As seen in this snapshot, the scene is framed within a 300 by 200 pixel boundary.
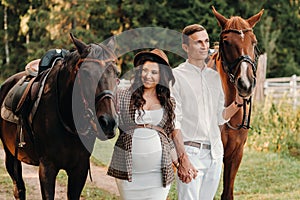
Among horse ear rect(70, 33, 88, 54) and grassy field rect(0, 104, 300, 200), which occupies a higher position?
horse ear rect(70, 33, 88, 54)

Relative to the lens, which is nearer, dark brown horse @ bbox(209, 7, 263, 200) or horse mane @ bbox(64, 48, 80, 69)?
horse mane @ bbox(64, 48, 80, 69)

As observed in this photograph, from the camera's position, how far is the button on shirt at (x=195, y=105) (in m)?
4.80

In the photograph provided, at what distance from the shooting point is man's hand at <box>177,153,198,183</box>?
179 inches

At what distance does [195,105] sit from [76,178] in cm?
136

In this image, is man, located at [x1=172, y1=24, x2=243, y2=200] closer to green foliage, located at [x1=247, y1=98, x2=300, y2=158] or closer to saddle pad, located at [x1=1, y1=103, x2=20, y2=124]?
saddle pad, located at [x1=1, y1=103, x2=20, y2=124]

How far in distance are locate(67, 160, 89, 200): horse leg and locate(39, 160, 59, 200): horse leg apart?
0.20 m

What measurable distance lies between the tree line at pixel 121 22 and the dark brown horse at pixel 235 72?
68.1ft

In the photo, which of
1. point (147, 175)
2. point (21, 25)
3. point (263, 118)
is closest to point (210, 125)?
point (147, 175)

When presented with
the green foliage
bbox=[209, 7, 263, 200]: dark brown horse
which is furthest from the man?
the green foliage

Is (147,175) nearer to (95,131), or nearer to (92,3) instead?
(95,131)

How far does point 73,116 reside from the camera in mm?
4883

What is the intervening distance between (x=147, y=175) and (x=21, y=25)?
28.8m

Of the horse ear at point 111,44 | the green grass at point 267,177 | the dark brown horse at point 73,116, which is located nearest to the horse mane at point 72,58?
the dark brown horse at point 73,116

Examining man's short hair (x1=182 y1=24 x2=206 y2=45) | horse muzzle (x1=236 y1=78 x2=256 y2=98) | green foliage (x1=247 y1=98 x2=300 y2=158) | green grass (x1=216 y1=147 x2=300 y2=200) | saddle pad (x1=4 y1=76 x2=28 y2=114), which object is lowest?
green grass (x1=216 y1=147 x2=300 y2=200)
